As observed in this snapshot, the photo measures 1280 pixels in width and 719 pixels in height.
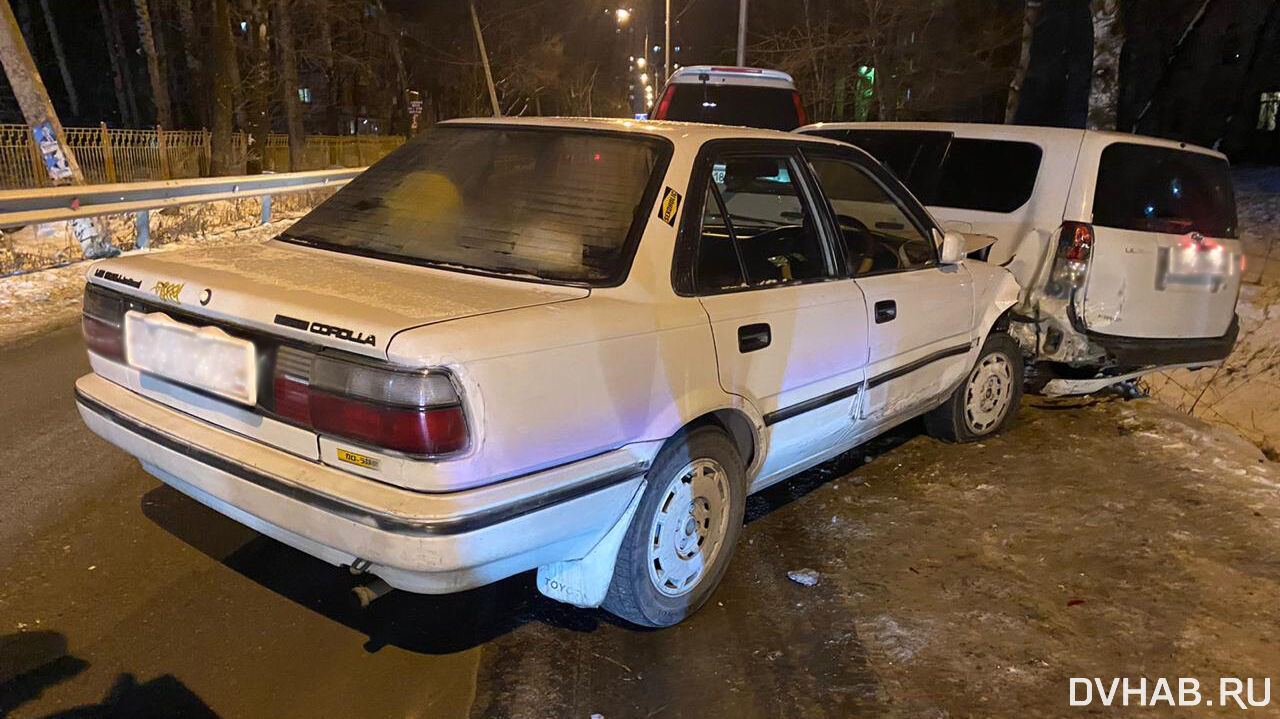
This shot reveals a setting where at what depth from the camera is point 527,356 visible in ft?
7.64

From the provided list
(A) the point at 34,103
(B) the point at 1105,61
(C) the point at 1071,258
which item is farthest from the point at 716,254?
(A) the point at 34,103

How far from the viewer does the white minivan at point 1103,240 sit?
527cm

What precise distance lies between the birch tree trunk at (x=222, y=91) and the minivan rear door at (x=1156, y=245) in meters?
19.7

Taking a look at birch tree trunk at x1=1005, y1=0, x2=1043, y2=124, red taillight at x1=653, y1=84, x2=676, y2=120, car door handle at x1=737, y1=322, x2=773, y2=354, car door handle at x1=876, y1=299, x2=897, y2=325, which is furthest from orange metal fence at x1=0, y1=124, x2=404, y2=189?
birch tree trunk at x1=1005, y1=0, x2=1043, y2=124

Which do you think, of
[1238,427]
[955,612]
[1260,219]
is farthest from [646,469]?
[1260,219]

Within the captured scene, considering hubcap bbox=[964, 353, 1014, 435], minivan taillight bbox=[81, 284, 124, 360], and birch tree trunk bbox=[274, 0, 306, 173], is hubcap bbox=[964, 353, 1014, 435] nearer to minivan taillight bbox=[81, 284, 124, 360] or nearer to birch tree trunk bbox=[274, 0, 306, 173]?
minivan taillight bbox=[81, 284, 124, 360]

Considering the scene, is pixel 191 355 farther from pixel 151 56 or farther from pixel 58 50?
pixel 58 50

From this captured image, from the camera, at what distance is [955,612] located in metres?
3.28

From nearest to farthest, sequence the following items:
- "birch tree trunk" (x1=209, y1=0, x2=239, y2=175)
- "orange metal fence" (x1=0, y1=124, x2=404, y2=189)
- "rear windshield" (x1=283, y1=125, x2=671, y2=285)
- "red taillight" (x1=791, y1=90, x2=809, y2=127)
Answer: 1. "rear windshield" (x1=283, y1=125, x2=671, y2=285)
2. "red taillight" (x1=791, y1=90, x2=809, y2=127)
3. "orange metal fence" (x1=0, y1=124, x2=404, y2=189)
4. "birch tree trunk" (x1=209, y1=0, x2=239, y2=175)

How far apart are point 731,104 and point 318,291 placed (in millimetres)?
8849

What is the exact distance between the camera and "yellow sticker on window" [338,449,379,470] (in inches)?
91.4

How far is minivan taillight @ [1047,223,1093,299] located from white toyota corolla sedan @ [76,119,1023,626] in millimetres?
1717

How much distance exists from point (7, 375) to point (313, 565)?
3.70 metres

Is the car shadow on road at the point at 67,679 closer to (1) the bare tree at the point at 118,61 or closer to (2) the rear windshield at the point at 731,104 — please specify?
(2) the rear windshield at the point at 731,104
